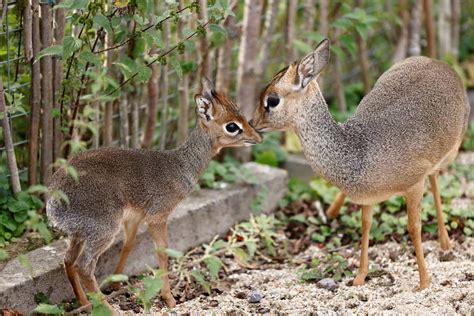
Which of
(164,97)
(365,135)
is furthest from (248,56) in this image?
(365,135)

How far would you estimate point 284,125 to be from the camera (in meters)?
5.18

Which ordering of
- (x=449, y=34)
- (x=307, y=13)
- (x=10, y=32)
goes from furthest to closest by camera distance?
(x=449, y=34), (x=307, y=13), (x=10, y=32)

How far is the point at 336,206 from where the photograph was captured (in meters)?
6.51

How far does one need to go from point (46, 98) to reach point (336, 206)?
7.61 feet

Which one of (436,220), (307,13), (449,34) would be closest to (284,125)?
(436,220)

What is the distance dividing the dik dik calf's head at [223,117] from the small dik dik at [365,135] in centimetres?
9

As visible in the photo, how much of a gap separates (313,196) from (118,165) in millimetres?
2467

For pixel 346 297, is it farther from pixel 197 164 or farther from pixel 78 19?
pixel 78 19

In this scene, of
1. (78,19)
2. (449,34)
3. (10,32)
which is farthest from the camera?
(449,34)

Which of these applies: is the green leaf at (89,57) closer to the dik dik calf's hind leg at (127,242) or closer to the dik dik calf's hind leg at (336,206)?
the dik dik calf's hind leg at (127,242)

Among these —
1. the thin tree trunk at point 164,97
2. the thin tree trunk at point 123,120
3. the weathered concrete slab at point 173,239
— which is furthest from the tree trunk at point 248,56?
the thin tree trunk at point 123,120

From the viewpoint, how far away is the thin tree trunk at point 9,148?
507 cm

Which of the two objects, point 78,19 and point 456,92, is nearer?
point 78,19

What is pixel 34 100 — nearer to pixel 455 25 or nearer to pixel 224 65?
pixel 224 65
